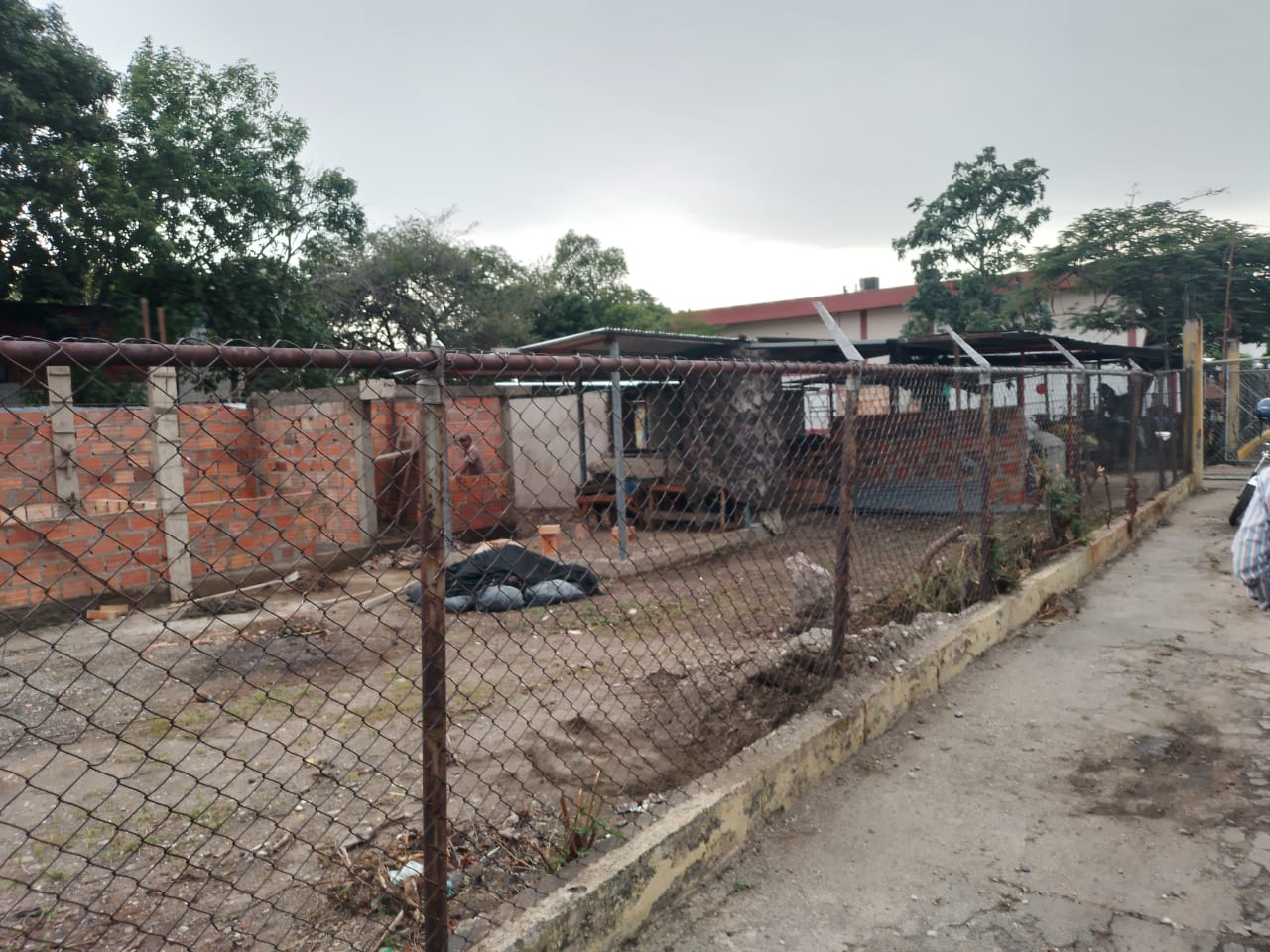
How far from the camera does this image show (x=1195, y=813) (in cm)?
323

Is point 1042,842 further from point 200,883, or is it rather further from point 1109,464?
point 1109,464

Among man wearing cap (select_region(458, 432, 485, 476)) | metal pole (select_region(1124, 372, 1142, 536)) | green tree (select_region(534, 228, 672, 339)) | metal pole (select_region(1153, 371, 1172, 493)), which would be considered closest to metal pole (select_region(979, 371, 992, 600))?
man wearing cap (select_region(458, 432, 485, 476))

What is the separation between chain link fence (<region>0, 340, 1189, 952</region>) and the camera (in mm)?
2428

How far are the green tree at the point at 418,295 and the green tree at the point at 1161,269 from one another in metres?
13.0

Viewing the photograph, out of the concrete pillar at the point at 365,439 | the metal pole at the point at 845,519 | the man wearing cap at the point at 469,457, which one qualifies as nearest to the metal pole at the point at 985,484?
the metal pole at the point at 845,519

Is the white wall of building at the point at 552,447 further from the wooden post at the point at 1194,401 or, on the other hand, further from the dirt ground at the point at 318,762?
the wooden post at the point at 1194,401

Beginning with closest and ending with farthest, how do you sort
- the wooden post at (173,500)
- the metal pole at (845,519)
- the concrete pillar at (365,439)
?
the metal pole at (845,519) → the wooden post at (173,500) → the concrete pillar at (365,439)

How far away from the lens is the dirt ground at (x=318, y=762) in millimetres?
2547

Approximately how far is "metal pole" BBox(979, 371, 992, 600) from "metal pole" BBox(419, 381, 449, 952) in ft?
13.3

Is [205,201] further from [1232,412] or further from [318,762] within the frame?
[1232,412]

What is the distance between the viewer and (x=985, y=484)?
5.29 m

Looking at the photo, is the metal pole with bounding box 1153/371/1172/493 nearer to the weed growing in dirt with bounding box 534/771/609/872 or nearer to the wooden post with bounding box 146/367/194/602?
the weed growing in dirt with bounding box 534/771/609/872

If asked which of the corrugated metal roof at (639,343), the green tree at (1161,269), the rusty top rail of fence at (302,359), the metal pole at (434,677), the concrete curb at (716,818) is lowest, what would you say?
the concrete curb at (716,818)

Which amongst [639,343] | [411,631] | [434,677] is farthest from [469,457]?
[639,343]
